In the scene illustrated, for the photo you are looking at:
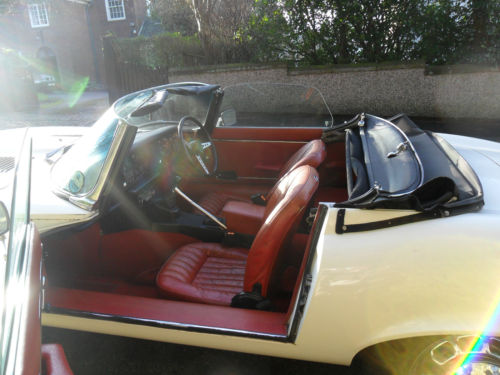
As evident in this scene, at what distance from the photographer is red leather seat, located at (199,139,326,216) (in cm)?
253

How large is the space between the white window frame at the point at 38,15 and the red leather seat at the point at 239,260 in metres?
25.3

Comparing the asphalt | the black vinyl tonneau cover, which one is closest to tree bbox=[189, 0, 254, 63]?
the asphalt

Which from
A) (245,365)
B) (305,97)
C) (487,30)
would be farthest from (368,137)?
(487,30)

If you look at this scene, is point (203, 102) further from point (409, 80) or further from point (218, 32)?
point (218, 32)

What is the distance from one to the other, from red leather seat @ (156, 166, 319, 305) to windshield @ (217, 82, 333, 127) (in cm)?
143

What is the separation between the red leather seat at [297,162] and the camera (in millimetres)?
2527

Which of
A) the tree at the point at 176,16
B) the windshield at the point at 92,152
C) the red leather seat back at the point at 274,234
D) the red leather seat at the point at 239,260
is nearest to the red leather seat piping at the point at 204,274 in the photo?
the red leather seat at the point at 239,260

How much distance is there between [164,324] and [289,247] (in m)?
0.86

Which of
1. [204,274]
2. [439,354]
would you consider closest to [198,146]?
[204,274]

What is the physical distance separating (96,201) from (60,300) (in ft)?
1.85

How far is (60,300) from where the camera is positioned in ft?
6.53

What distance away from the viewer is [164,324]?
1.82 meters

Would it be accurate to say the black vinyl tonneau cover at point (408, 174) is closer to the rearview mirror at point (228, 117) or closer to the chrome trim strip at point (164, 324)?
the chrome trim strip at point (164, 324)

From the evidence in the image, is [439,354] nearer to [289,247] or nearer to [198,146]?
[289,247]
